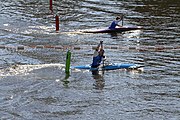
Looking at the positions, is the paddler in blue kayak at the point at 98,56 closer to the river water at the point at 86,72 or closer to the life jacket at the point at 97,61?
the life jacket at the point at 97,61

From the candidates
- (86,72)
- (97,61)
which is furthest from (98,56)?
(86,72)

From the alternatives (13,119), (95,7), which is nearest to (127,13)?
(95,7)

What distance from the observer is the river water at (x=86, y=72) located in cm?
1939

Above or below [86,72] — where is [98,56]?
above

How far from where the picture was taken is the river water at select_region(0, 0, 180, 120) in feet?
63.6

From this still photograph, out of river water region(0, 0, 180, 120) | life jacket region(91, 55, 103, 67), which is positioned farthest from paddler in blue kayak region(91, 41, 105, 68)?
river water region(0, 0, 180, 120)

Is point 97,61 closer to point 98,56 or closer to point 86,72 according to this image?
point 98,56

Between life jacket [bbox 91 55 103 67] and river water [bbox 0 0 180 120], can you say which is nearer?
river water [bbox 0 0 180 120]

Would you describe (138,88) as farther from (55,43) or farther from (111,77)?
(55,43)

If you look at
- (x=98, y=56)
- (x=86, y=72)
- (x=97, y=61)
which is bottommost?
(x=86, y=72)

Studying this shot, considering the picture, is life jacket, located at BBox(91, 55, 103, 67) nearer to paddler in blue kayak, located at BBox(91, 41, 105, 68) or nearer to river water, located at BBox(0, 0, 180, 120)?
paddler in blue kayak, located at BBox(91, 41, 105, 68)

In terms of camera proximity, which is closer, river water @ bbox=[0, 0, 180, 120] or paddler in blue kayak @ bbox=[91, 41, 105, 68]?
river water @ bbox=[0, 0, 180, 120]

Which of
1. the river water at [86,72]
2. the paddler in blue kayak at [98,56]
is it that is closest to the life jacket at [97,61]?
the paddler in blue kayak at [98,56]

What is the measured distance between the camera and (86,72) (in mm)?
24750
